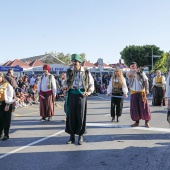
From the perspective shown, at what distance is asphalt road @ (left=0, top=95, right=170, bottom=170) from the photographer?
5.15m

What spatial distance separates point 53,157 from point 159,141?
267 centimetres

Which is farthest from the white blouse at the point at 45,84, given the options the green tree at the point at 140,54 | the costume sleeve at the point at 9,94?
the green tree at the point at 140,54

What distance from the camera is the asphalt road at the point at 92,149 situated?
203 inches

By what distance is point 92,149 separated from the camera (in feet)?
20.4

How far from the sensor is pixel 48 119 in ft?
35.0

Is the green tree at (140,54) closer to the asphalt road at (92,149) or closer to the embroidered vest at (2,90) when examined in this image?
the asphalt road at (92,149)

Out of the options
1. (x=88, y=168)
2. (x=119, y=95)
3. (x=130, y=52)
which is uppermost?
(x=130, y=52)

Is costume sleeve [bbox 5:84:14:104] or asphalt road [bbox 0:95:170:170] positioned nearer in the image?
asphalt road [bbox 0:95:170:170]

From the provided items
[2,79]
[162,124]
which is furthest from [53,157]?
[162,124]

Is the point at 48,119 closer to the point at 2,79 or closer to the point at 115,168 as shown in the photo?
the point at 2,79

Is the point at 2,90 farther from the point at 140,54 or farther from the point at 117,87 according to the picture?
the point at 140,54

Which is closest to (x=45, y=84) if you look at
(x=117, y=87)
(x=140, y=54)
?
(x=117, y=87)

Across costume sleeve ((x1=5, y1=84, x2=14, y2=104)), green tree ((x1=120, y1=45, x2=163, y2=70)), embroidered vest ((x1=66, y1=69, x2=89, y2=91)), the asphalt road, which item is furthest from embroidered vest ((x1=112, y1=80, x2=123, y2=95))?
green tree ((x1=120, y1=45, x2=163, y2=70))

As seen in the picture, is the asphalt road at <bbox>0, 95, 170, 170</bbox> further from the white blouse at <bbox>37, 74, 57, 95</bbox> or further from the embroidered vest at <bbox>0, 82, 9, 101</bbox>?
the white blouse at <bbox>37, 74, 57, 95</bbox>
